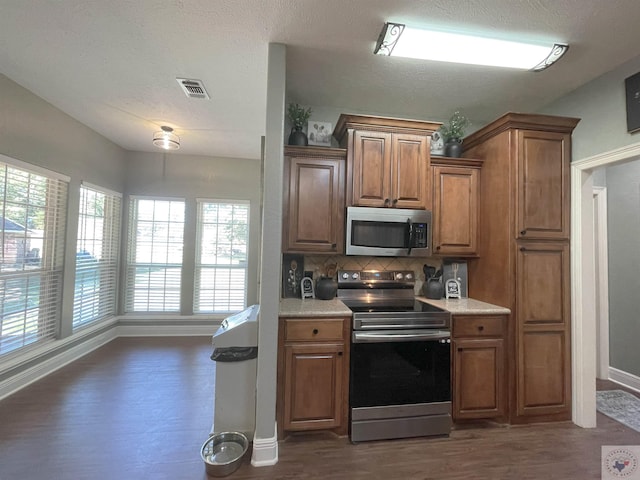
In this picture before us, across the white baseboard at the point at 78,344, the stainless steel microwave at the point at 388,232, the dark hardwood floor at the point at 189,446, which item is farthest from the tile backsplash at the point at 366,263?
the white baseboard at the point at 78,344

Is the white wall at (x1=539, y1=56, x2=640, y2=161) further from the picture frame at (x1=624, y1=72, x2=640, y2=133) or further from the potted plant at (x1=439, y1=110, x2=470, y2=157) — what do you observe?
the potted plant at (x1=439, y1=110, x2=470, y2=157)

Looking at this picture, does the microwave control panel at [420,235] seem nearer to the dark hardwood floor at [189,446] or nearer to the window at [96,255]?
the dark hardwood floor at [189,446]

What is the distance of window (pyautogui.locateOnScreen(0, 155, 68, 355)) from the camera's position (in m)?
2.63

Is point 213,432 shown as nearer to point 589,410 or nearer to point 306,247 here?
point 306,247

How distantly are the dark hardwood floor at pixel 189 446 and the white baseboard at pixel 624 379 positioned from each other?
3.03 feet

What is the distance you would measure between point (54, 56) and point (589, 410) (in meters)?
4.98

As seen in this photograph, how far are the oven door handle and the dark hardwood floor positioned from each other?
73 cm

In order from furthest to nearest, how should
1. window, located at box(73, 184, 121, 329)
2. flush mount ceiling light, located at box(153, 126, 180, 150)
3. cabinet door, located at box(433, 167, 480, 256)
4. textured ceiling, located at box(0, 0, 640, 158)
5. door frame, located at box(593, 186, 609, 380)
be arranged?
1. window, located at box(73, 184, 121, 329)
2. flush mount ceiling light, located at box(153, 126, 180, 150)
3. door frame, located at box(593, 186, 609, 380)
4. cabinet door, located at box(433, 167, 480, 256)
5. textured ceiling, located at box(0, 0, 640, 158)

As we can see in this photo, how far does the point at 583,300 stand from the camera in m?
2.31

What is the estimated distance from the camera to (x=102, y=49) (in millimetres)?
2090

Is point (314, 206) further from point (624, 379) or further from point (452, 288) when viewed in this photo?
point (624, 379)

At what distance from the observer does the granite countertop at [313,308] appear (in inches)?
80.7

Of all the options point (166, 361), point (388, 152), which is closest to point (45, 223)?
point (166, 361)

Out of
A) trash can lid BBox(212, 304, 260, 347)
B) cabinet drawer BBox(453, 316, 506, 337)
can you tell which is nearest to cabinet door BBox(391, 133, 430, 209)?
cabinet drawer BBox(453, 316, 506, 337)
